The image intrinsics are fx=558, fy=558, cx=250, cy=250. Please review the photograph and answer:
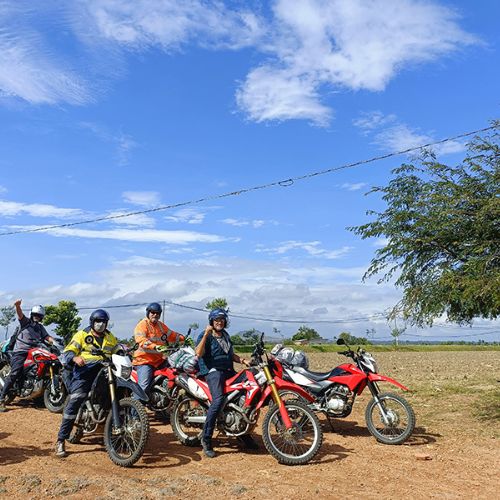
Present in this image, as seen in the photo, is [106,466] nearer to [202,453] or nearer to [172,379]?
[202,453]

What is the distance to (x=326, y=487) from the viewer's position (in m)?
6.04

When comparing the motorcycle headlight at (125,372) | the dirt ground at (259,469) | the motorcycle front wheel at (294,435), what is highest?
the motorcycle headlight at (125,372)

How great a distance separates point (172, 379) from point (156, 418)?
46.6 inches

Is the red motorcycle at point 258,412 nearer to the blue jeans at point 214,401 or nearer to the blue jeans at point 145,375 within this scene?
the blue jeans at point 214,401

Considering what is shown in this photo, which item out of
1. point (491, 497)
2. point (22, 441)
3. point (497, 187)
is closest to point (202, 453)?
point (22, 441)

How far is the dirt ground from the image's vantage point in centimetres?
588

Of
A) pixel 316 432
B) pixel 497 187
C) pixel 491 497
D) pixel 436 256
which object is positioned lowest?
pixel 491 497

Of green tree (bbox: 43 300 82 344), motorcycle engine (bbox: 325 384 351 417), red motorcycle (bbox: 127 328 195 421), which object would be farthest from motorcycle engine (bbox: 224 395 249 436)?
green tree (bbox: 43 300 82 344)

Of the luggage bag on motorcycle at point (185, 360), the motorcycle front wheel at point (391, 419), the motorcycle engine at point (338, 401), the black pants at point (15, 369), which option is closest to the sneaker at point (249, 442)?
the luggage bag on motorcycle at point (185, 360)

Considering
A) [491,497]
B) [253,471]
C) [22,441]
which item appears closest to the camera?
[491,497]

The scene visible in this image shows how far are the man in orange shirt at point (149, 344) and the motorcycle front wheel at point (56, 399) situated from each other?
233 cm

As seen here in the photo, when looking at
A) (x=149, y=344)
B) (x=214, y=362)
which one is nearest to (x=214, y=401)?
(x=214, y=362)

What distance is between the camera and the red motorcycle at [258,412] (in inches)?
277

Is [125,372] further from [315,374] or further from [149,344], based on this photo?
[315,374]
